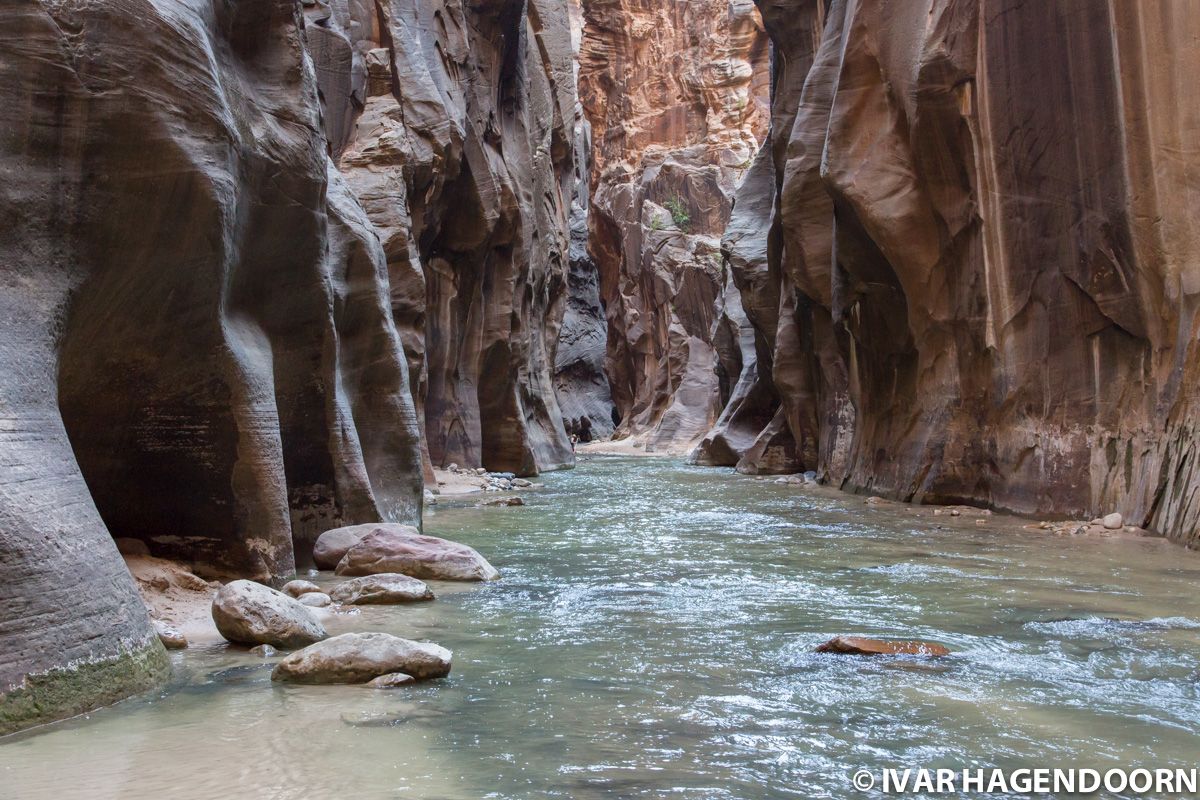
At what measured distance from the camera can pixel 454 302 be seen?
2194 centimetres

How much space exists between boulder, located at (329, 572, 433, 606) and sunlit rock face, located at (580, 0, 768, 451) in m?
28.3

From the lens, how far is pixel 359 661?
4246mm

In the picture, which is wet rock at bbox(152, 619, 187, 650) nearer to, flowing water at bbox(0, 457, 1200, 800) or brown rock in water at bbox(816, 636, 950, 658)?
flowing water at bbox(0, 457, 1200, 800)

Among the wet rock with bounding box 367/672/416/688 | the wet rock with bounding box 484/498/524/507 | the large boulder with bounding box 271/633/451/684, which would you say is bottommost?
the wet rock with bounding box 484/498/524/507

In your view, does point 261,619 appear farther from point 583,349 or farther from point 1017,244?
point 583,349

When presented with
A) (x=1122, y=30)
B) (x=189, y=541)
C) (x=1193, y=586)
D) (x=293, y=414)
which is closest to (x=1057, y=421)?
(x=1122, y=30)

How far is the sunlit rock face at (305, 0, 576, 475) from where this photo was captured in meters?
15.0

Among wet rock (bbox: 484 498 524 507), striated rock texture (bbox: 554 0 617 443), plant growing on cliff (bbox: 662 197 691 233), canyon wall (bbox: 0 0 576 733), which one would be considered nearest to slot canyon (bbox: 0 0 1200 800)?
canyon wall (bbox: 0 0 576 733)

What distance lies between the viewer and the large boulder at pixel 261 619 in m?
4.85

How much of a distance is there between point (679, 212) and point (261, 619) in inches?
1814

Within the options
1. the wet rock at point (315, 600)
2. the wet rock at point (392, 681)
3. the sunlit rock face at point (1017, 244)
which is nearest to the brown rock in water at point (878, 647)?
the wet rock at point (392, 681)

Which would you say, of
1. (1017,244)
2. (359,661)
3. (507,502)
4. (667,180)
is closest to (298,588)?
(359,661)

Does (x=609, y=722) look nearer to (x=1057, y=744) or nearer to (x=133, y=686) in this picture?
(x=1057, y=744)

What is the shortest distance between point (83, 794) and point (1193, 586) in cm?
656
